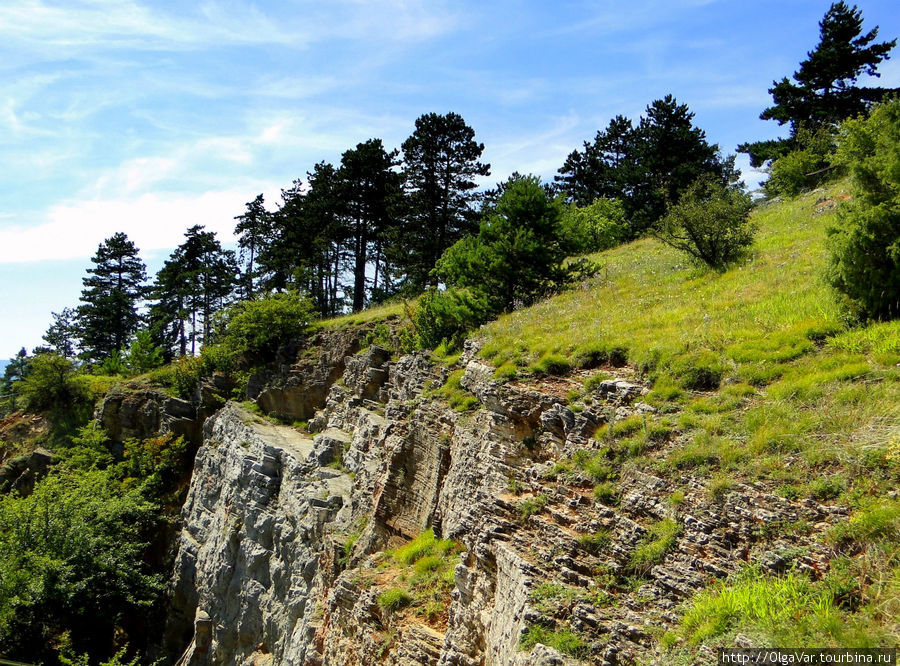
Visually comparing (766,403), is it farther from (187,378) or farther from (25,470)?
(25,470)

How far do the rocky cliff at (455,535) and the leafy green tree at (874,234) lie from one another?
14.6ft

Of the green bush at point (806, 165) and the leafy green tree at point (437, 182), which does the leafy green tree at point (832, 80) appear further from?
the leafy green tree at point (437, 182)

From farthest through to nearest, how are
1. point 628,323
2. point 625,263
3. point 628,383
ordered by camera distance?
point 625,263 < point 628,323 < point 628,383

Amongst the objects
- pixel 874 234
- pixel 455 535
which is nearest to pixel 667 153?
pixel 874 234

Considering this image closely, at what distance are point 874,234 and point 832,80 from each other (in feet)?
103

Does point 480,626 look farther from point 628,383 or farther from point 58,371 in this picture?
point 58,371

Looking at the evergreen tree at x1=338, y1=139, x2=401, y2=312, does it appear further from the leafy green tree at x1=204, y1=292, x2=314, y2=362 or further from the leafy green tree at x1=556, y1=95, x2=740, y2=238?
the leafy green tree at x1=556, y1=95, x2=740, y2=238

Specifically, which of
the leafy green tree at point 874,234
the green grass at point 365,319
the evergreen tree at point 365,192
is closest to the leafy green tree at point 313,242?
the evergreen tree at point 365,192

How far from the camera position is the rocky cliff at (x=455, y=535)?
266 inches

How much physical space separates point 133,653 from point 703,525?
26.5 metres

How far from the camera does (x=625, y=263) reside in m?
25.4

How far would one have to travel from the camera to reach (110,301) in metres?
53.5

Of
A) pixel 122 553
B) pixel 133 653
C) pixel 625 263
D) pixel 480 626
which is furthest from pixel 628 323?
pixel 133 653

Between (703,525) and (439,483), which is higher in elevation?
(703,525)
